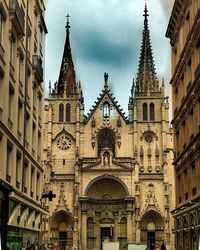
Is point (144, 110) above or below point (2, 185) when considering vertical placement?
above

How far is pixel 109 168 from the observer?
79188mm

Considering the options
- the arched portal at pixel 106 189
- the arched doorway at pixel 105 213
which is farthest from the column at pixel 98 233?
the arched portal at pixel 106 189

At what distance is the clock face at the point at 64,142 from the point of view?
81.6m

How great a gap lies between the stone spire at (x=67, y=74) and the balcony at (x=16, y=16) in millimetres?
57682

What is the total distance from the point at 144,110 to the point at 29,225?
2160 inches

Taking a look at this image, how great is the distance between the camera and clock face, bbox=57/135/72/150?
268 ft

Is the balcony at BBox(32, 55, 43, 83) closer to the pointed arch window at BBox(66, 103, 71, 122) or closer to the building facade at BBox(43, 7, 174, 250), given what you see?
the building facade at BBox(43, 7, 174, 250)

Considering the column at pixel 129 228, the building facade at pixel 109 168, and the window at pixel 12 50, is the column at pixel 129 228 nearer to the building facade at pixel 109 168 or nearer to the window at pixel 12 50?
the building facade at pixel 109 168

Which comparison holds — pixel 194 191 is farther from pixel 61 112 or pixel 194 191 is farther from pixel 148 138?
pixel 61 112

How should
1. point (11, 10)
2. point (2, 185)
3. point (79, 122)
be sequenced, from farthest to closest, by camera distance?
point (79, 122), point (11, 10), point (2, 185)

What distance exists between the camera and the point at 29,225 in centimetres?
3002

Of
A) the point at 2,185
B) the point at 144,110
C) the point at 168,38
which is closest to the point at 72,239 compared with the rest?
the point at 144,110

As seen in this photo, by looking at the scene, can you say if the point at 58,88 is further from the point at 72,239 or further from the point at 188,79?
the point at 188,79

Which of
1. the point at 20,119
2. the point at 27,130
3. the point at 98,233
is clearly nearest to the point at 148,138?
the point at 98,233
